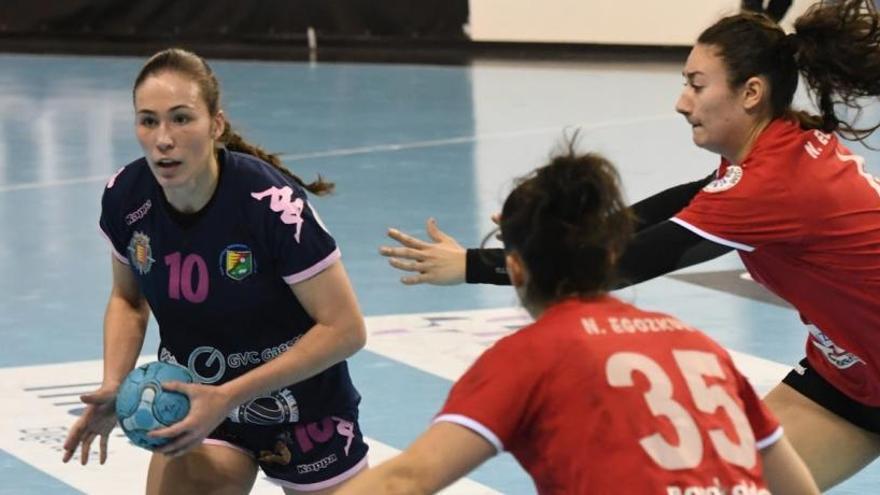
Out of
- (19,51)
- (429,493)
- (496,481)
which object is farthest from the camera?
(19,51)

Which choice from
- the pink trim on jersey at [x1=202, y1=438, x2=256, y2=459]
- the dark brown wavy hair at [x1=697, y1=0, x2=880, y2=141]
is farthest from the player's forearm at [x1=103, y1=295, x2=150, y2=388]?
the dark brown wavy hair at [x1=697, y1=0, x2=880, y2=141]

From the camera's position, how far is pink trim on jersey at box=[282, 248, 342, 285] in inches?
169

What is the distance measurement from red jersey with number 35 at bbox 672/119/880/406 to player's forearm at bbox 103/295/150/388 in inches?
51.8

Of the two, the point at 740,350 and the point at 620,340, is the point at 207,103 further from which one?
the point at 740,350

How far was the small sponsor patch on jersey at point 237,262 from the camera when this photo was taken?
438 centimetres

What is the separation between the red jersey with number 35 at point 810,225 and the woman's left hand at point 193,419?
114cm

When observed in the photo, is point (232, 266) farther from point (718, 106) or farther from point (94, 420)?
point (718, 106)

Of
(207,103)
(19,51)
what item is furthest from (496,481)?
(19,51)

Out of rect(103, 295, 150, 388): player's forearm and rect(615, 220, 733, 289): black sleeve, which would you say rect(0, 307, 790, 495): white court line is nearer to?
rect(103, 295, 150, 388): player's forearm

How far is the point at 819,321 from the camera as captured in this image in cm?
461

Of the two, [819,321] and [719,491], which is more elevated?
[719,491]

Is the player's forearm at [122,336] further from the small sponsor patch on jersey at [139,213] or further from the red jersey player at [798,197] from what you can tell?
the red jersey player at [798,197]

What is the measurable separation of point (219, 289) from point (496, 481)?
2.01m

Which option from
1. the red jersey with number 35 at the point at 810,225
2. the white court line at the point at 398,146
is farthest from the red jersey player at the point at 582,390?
the white court line at the point at 398,146
